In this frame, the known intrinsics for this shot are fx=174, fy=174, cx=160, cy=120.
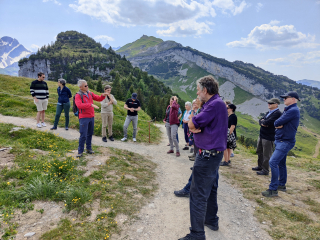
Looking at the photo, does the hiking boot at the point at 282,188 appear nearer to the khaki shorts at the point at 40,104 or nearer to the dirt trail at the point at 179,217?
the dirt trail at the point at 179,217

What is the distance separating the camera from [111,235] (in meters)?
3.45

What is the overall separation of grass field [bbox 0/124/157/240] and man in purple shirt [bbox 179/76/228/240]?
165cm

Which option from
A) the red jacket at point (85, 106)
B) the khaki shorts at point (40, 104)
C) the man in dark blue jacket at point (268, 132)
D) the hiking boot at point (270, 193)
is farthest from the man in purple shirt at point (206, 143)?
the khaki shorts at point (40, 104)

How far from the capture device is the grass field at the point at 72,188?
3.51 meters

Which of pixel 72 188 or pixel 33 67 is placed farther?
pixel 33 67

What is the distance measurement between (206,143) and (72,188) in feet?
11.3

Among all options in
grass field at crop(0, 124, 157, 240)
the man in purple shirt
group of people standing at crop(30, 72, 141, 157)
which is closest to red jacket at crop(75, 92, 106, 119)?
group of people standing at crop(30, 72, 141, 157)

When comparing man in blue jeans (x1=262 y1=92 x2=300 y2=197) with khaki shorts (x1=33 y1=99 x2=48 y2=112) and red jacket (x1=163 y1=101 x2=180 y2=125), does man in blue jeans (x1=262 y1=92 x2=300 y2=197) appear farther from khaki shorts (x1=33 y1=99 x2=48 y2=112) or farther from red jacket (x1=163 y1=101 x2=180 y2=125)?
khaki shorts (x1=33 y1=99 x2=48 y2=112)

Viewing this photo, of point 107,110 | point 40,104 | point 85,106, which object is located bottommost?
point 40,104

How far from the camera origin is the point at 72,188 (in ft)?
14.2

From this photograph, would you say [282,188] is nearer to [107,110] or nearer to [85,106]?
[85,106]

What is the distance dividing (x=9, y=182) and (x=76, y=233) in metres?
2.58

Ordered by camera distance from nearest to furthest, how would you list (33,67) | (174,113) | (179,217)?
(179,217), (174,113), (33,67)

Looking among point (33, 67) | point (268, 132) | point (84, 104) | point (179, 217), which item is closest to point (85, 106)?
point (84, 104)
